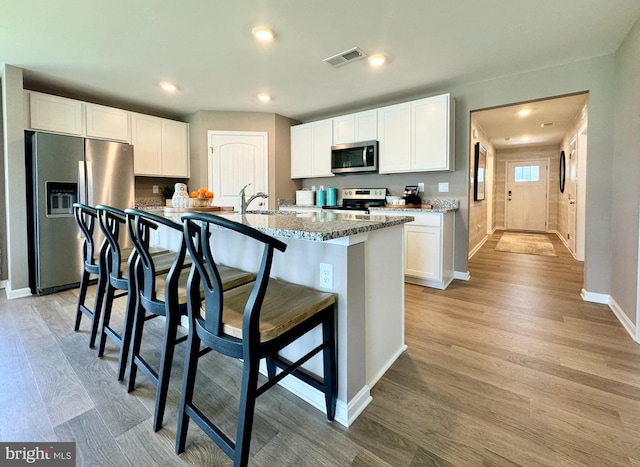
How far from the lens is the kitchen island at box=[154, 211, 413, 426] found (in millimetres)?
1359

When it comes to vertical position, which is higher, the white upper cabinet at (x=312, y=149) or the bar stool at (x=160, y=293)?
the white upper cabinet at (x=312, y=149)

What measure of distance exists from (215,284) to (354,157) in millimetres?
3461

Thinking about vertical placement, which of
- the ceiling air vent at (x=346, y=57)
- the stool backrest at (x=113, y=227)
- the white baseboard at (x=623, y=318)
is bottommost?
the white baseboard at (x=623, y=318)

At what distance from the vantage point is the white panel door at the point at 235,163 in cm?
456

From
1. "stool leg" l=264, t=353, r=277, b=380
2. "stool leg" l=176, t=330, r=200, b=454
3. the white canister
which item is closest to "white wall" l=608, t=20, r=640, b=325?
"stool leg" l=264, t=353, r=277, b=380

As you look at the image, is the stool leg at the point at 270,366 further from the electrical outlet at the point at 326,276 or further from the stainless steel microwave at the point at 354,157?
the stainless steel microwave at the point at 354,157

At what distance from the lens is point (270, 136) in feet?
15.4

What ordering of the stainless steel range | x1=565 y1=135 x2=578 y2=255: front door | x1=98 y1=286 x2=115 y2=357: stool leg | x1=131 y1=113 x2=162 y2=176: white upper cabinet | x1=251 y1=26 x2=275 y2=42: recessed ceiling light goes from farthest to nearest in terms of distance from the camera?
1. x1=565 y1=135 x2=578 y2=255: front door
2. the stainless steel range
3. x1=131 y1=113 x2=162 y2=176: white upper cabinet
4. x1=251 y1=26 x2=275 y2=42: recessed ceiling light
5. x1=98 y1=286 x2=115 y2=357: stool leg

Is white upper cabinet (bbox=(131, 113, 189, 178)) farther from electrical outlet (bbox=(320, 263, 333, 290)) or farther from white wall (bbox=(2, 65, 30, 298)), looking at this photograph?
electrical outlet (bbox=(320, 263, 333, 290))

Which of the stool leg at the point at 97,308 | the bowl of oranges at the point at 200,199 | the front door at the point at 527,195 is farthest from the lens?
the front door at the point at 527,195

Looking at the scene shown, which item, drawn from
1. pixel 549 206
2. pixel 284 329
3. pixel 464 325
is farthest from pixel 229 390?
pixel 549 206

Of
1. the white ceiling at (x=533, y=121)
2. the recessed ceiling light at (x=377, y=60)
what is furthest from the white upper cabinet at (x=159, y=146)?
the white ceiling at (x=533, y=121)

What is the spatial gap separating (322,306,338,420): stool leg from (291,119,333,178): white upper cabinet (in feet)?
11.2

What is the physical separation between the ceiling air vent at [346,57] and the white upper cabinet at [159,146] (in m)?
2.75
